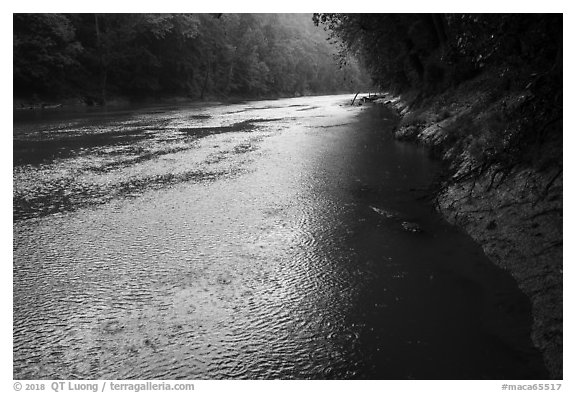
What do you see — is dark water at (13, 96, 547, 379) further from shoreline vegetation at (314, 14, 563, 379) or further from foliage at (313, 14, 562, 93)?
foliage at (313, 14, 562, 93)

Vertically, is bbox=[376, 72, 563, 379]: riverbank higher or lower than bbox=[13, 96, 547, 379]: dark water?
higher

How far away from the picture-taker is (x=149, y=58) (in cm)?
5712

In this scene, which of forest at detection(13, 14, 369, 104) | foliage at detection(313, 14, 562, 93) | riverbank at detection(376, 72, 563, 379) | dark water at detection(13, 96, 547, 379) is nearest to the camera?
dark water at detection(13, 96, 547, 379)

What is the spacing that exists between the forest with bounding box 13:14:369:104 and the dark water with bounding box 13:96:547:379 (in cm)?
1632

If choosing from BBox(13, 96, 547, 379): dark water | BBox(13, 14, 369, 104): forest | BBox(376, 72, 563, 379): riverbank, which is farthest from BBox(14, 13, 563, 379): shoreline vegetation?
BBox(13, 96, 547, 379): dark water

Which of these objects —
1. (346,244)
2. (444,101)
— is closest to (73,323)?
(346,244)

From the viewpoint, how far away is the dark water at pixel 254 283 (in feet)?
14.4

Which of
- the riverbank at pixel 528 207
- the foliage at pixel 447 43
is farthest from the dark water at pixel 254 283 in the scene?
the foliage at pixel 447 43

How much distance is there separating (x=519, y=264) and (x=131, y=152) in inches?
506

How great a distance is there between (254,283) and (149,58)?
187ft

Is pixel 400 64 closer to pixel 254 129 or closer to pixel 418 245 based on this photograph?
pixel 254 129

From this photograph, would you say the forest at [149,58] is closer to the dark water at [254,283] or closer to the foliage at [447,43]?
the foliage at [447,43]

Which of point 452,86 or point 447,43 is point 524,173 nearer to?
point 447,43

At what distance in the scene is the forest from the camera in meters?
43.6
